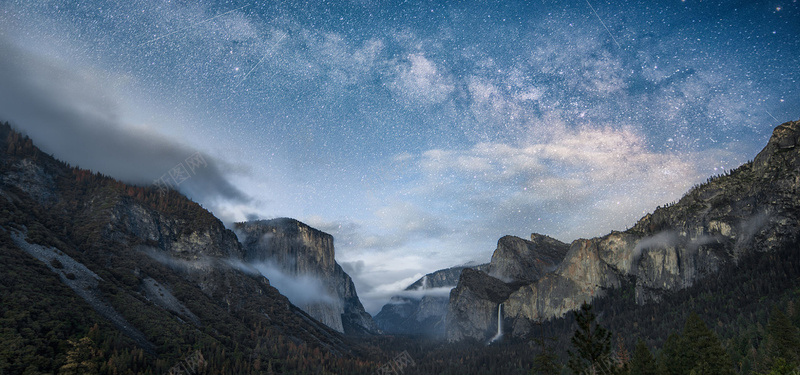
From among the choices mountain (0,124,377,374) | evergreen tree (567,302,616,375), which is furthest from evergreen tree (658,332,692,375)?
mountain (0,124,377,374)

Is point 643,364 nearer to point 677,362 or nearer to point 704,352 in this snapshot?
point 677,362

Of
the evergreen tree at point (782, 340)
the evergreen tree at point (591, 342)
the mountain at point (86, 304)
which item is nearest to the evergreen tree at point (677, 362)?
the evergreen tree at point (782, 340)

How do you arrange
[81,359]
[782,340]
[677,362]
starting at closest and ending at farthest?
[677,362]
[782,340]
[81,359]

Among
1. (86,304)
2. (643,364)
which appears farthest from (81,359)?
(643,364)

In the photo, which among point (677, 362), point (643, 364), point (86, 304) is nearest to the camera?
point (643, 364)

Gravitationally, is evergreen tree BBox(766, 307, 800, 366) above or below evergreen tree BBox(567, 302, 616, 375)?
below

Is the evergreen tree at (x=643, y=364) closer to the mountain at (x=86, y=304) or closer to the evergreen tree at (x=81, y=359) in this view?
the evergreen tree at (x=81, y=359)

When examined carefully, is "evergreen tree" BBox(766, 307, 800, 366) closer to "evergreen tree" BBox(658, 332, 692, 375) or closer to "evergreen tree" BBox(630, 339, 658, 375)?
"evergreen tree" BBox(658, 332, 692, 375)

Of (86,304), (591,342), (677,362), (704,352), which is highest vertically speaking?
(86,304)

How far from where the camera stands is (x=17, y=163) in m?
181

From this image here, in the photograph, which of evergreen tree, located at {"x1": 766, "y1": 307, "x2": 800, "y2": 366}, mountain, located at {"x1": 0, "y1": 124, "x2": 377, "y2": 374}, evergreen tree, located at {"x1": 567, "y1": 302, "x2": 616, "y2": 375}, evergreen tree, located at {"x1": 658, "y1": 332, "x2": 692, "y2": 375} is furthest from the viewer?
mountain, located at {"x1": 0, "y1": 124, "x2": 377, "y2": 374}

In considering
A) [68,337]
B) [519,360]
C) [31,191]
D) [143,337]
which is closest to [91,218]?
[31,191]

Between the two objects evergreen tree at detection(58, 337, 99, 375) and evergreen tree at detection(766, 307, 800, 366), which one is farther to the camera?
evergreen tree at detection(58, 337, 99, 375)

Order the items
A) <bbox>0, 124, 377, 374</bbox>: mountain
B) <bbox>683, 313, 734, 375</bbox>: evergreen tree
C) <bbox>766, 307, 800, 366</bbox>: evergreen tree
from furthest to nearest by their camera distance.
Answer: <bbox>0, 124, 377, 374</bbox>: mountain < <bbox>766, 307, 800, 366</bbox>: evergreen tree < <bbox>683, 313, 734, 375</bbox>: evergreen tree
